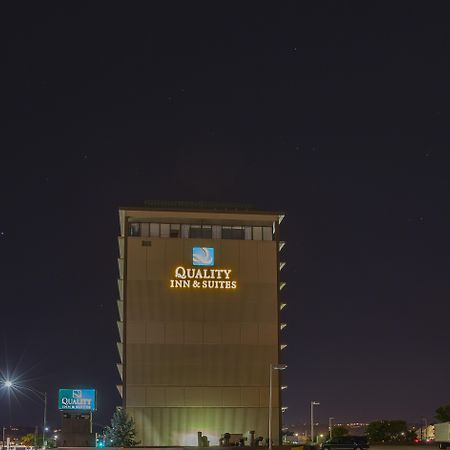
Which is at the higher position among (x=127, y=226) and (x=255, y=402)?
(x=127, y=226)

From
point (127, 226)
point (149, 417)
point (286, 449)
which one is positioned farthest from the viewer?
point (127, 226)

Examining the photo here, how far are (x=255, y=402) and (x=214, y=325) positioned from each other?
10008 mm

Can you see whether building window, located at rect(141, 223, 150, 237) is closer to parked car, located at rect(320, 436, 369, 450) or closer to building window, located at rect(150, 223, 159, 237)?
building window, located at rect(150, 223, 159, 237)

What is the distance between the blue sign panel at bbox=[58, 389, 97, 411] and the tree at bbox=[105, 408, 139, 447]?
9.19 m

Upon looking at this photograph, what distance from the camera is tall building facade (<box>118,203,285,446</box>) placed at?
3848 inches

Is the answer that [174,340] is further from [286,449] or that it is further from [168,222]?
[286,449]

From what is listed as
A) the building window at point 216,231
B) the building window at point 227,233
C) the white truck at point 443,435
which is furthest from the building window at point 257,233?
the white truck at point 443,435

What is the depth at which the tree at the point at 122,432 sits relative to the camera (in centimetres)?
9112

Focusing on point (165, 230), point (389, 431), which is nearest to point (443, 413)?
point (389, 431)

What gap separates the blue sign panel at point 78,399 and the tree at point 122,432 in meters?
9.19

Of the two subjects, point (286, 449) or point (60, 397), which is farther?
point (60, 397)

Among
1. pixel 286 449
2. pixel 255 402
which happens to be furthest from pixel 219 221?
pixel 286 449

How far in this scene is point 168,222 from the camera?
340 feet

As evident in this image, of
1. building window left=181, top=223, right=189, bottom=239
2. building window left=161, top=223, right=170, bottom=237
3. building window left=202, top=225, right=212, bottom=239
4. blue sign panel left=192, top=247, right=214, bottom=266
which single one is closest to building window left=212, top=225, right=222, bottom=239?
building window left=202, top=225, right=212, bottom=239
